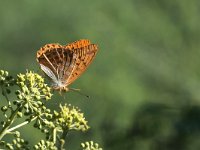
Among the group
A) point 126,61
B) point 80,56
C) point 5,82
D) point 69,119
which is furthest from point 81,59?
point 126,61

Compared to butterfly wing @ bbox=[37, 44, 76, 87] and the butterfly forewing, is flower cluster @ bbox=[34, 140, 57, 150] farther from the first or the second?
the butterfly forewing

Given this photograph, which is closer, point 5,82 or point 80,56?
point 5,82

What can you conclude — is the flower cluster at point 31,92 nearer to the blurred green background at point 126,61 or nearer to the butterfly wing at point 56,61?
the butterfly wing at point 56,61

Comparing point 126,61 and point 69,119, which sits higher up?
point 126,61

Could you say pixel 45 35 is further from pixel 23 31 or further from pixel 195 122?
pixel 195 122

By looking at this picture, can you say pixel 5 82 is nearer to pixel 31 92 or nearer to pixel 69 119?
pixel 31 92

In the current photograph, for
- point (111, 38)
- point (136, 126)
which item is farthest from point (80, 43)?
point (111, 38)
